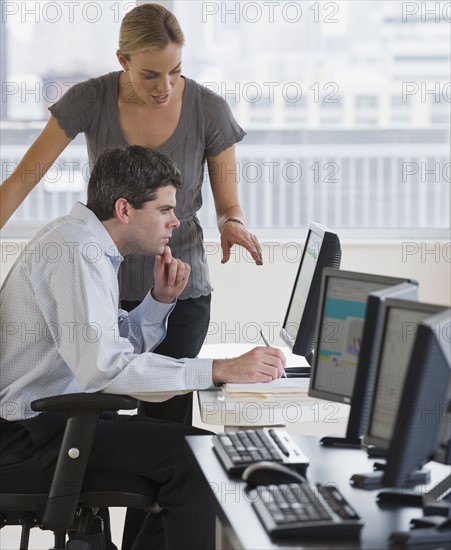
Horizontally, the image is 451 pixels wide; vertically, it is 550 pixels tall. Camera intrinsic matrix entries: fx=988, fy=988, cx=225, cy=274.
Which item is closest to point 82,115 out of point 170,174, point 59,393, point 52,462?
point 170,174

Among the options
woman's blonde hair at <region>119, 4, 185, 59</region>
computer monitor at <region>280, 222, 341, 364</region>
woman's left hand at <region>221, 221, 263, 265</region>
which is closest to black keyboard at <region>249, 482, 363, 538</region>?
computer monitor at <region>280, 222, 341, 364</region>

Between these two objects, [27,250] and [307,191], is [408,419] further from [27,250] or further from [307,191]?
[307,191]

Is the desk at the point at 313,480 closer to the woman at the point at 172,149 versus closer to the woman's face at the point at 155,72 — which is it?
the woman at the point at 172,149

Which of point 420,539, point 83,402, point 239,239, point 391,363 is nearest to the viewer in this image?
point 420,539

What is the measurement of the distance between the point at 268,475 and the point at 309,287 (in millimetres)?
790

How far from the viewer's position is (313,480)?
6.00ft

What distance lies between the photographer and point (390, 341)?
1695 millimetres

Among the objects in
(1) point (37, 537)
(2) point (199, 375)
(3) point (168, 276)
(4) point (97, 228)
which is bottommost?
(1) point (37, 537)

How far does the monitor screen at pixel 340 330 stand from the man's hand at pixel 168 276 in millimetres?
706

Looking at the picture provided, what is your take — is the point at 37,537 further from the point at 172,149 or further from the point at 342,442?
the point at 342,442

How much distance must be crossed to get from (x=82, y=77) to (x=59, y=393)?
96.4 inches

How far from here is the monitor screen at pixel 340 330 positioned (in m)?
A: 2.01

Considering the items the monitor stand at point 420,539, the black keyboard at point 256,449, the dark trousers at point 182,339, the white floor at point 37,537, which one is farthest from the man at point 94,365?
the white floor at point 37,537

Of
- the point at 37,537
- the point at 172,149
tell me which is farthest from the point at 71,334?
the point at 37,537
